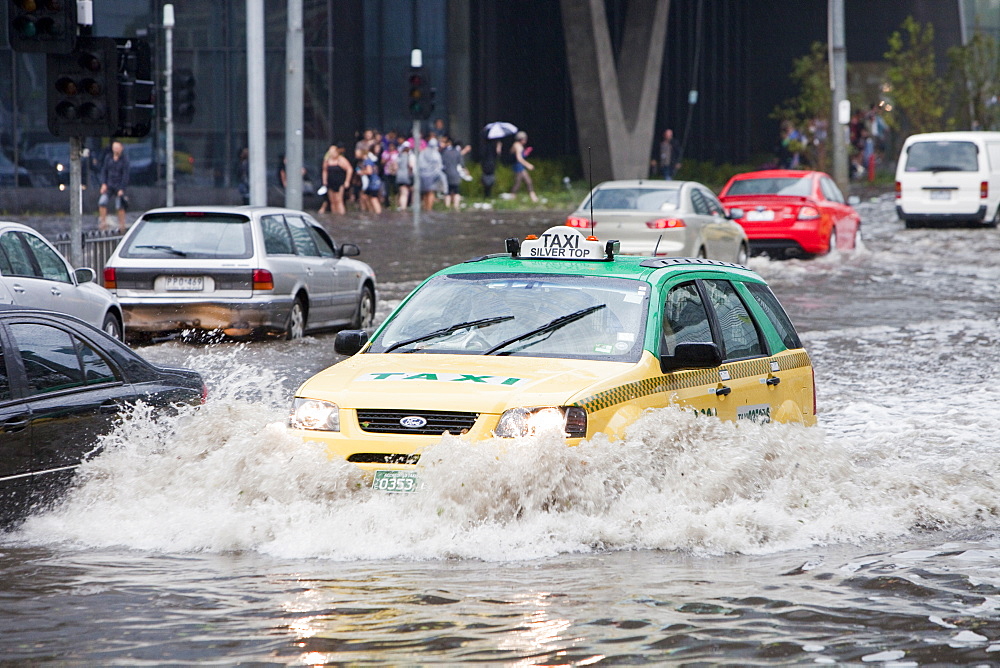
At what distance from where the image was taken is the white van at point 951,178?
3378 cm

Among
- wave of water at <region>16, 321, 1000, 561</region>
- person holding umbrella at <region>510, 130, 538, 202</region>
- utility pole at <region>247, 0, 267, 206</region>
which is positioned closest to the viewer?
wave of water at <region>16, 321, 1000, 561</region>

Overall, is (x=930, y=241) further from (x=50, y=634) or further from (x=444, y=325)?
(x=50, y=634)

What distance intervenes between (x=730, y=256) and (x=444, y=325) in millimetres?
16683

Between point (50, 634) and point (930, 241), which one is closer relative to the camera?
point (50, 634)

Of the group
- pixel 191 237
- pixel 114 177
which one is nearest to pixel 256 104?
pixel 191 237

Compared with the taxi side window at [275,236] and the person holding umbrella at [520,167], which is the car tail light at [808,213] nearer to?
the taxi side window at [275,236]

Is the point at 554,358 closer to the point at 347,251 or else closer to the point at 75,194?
the point at 75,194

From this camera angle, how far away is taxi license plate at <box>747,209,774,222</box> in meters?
27.7

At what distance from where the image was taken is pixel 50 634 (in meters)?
5.79

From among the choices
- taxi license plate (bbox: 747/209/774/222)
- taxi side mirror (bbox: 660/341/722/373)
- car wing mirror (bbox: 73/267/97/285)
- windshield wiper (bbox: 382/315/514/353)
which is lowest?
taxi side mirror (bbox: 660/341/722/373)

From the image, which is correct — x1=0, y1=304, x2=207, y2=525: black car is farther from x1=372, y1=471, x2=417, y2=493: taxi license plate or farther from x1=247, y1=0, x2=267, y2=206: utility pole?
x1=247, y1=0, x2=267, y2=206: utility pole

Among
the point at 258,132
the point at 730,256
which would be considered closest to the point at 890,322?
the point at 730,256

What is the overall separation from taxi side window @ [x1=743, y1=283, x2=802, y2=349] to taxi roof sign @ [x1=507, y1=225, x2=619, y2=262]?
87 centimetres

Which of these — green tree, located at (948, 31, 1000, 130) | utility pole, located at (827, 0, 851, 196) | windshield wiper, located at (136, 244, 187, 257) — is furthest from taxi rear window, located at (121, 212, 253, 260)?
green tree, located at (948, 31, 1000, 130)
